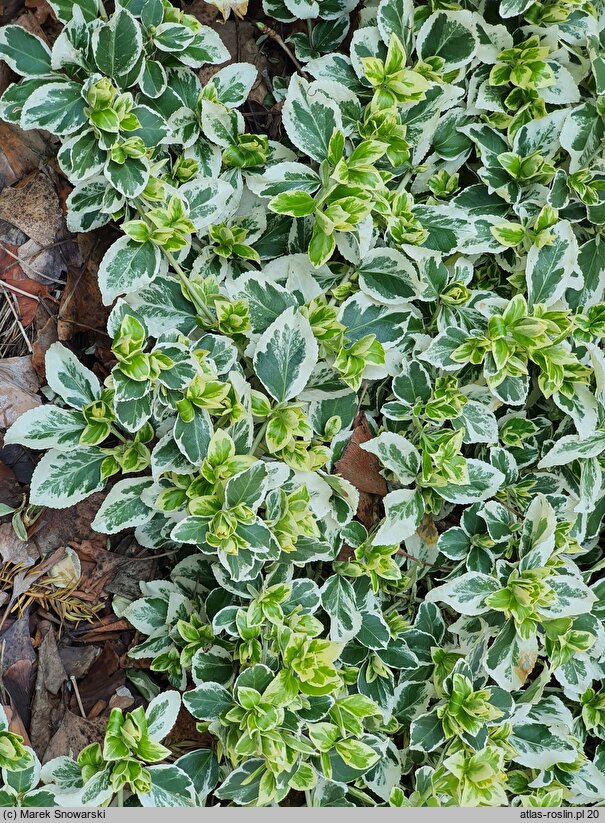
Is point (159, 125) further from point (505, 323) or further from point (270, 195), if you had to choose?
point (505, 323)

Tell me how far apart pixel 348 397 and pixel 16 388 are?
0.88 m

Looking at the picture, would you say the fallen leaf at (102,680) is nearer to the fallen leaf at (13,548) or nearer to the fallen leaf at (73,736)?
the fallen leaf at (73,736)

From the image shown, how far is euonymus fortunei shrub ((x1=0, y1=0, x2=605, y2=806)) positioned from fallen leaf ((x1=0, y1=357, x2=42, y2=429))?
15 centimetres

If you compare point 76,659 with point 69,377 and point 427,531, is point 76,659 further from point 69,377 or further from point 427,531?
point 427,531

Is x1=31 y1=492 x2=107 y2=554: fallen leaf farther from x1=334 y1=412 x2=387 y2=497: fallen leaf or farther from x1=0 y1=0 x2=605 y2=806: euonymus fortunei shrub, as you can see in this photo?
x1=334 y1=412 x2=387 y2=497: fallen leaf

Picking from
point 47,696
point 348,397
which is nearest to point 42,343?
point 348,397

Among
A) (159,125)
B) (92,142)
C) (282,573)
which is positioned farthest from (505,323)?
(92,142)

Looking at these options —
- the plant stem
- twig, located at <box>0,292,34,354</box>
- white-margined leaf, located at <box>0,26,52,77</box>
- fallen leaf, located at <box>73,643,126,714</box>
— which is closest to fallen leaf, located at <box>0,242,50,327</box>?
twig, located at <box>0,292,34,354</box>

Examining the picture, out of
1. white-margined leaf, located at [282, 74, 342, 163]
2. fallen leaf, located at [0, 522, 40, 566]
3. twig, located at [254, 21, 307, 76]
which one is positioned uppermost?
twig, located at [254, 21, 307, 76]

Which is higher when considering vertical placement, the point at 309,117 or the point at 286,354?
the point at 309,117

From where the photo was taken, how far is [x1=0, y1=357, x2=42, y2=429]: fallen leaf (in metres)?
1.91

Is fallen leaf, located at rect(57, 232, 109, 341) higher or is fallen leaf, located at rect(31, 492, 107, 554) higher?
fallen leaf, located at rect(57, 232, 109, 341)

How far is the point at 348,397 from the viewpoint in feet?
6.12

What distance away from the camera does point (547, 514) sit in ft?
6.13
